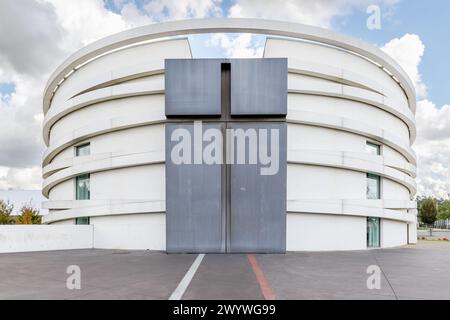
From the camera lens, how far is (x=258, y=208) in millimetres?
14242

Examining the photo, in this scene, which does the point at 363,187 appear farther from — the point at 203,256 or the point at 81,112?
the point at 81,112

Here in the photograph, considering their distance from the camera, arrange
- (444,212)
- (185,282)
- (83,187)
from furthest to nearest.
Result: 1. (444,212)
2. (83,187)
3. (185,282)

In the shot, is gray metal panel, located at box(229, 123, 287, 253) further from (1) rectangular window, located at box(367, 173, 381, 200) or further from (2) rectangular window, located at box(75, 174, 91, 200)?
(2) rectangular window, located at box(75, 174, 91, 200)

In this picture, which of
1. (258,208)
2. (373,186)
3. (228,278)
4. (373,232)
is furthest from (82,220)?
(373,186)

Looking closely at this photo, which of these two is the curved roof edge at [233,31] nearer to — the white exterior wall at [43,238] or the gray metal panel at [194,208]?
the gray metal panel at [194,208]

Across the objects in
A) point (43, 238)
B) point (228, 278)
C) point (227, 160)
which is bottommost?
point (43, 238)

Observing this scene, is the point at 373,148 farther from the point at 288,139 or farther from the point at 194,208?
the point at 194,208

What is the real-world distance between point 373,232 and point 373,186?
2528mm

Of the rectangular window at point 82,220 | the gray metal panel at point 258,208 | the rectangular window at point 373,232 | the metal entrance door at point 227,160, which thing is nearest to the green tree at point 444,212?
the rectangular window at point 373,232

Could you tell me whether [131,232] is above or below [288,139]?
below

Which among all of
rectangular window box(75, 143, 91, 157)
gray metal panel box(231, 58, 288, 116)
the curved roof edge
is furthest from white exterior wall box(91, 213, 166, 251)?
the curved roof edge

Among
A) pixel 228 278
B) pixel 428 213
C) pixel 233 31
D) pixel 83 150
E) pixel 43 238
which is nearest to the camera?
pixel 228 278

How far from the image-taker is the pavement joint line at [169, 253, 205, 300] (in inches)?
275
